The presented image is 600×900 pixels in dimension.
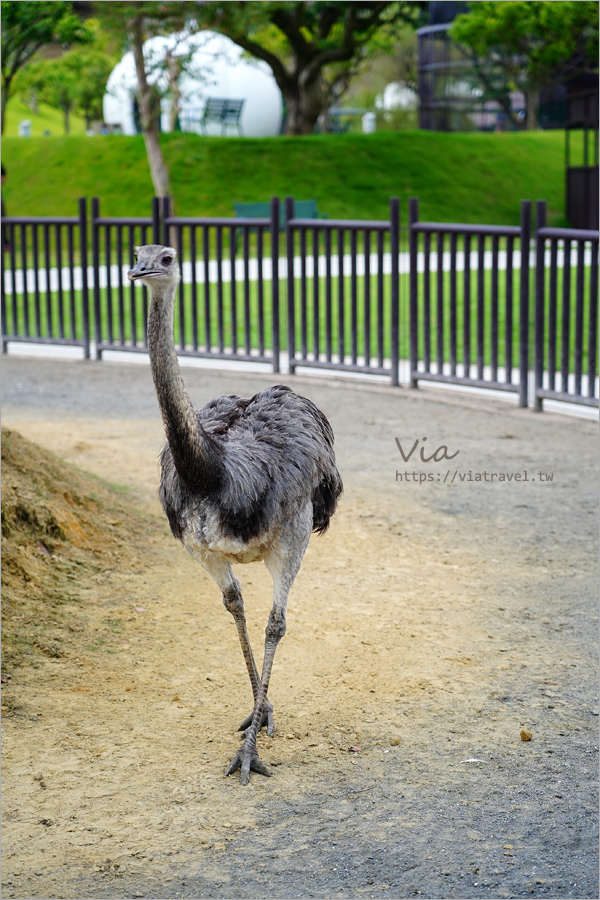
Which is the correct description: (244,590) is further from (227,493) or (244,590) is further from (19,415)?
(19,415)

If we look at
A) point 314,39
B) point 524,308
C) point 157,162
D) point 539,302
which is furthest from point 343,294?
point 314,39

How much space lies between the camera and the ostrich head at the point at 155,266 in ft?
10.6

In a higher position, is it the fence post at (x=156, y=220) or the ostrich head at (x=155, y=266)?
the fence post at (x=156, y=220)

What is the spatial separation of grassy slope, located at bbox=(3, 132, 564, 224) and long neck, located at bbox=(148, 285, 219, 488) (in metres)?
21.5

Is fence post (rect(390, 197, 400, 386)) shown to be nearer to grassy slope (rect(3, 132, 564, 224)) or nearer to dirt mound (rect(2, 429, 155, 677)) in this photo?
dirt mound (rect(2, 429, 155, 677))

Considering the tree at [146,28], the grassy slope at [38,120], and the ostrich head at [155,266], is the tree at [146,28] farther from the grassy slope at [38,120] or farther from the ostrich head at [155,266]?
the grassy slope at [38,120]

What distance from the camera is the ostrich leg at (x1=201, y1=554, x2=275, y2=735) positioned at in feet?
12.6

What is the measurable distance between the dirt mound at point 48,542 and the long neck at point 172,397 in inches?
65.8

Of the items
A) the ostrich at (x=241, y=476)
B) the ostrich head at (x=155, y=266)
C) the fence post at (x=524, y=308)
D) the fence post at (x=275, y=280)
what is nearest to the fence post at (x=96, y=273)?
the fence post at (x=275, y=280)

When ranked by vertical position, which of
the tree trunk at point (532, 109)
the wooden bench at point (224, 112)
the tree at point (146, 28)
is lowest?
the tree at point (146, 28)

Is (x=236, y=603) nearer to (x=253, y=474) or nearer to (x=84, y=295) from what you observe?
(x=253, y=474)

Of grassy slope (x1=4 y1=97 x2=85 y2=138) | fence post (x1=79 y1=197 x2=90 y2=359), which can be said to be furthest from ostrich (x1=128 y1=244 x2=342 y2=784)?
grassy slope (x1=4 y1=97 x2=85 y2=138)

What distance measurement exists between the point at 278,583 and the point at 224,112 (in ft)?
102

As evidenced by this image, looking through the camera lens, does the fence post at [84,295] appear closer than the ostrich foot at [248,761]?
No
